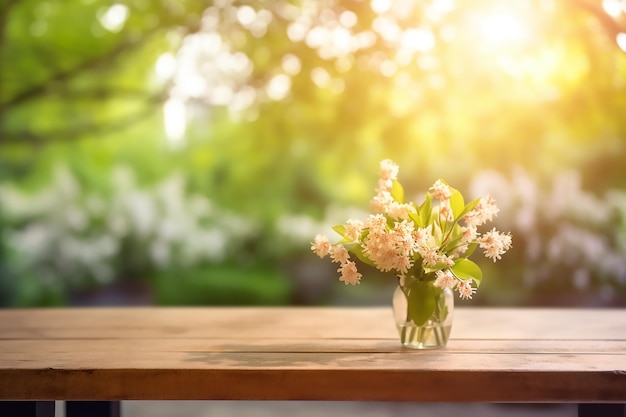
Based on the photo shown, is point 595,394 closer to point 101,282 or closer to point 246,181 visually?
point 246,181

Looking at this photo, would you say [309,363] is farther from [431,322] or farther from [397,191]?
[397,191]

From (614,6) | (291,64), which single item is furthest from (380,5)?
(614,6)

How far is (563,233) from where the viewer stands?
3.43 metres

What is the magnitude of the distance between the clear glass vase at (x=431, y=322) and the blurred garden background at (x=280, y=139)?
1.99m

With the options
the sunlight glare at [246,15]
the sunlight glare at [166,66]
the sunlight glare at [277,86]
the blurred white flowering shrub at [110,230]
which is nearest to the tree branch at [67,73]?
the sunlight glare at [166,66]

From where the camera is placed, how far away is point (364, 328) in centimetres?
176

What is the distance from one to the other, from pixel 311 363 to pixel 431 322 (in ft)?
0.99

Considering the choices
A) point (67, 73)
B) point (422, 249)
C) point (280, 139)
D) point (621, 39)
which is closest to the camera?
point (422, 249)

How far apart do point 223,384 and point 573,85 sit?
2.68 metres

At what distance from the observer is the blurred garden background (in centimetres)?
339

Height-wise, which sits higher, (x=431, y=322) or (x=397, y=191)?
(x=397, y=191)

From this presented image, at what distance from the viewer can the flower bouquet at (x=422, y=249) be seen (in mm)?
1396

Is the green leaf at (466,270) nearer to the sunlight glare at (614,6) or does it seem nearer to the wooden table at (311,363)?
the wooden table at (311,363)

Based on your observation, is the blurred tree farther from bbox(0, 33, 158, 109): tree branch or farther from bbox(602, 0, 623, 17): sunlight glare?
bbox(602, 0, 623, 17): sunlight glare
